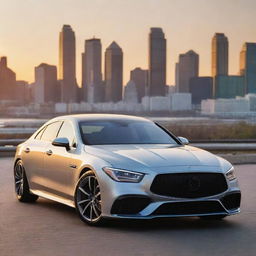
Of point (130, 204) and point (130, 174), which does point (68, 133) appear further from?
point (130, 204)

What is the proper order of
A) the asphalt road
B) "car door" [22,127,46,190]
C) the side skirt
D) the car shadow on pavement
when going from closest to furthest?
the asphalt road
the car shadow on pavement
the side skirt
"car door" [22,127,46,190]

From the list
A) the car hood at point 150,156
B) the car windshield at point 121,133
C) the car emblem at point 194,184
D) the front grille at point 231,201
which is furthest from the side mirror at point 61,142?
the front grille at point 231,201

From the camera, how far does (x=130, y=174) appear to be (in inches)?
335

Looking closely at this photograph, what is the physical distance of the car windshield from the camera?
32.3 ft

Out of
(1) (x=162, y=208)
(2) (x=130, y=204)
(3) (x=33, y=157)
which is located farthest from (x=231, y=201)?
(3) (x=33, y=157)

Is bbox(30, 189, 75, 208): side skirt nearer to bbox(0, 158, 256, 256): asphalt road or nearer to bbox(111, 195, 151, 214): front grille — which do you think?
bbox(0, 158, 256, 256): asphalt road

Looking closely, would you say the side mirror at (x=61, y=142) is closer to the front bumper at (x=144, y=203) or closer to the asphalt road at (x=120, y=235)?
the asphalt road at (x=120, y=235)

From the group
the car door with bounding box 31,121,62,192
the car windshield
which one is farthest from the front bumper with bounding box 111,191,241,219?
the car door with bounding box 31,121,62,192

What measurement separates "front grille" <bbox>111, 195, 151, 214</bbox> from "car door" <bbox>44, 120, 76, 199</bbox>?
1.24 meters

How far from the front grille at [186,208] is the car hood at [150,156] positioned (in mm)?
487

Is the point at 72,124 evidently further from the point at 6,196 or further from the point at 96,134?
the point at 6,196

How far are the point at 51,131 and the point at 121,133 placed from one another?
1463 millimetres

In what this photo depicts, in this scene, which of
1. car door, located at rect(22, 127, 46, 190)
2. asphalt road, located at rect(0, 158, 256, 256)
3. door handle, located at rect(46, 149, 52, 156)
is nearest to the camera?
asphalt road, located at rect(0, 158, 256, 256)

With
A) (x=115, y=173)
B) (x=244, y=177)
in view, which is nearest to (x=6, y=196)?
(x=115, y=173)
